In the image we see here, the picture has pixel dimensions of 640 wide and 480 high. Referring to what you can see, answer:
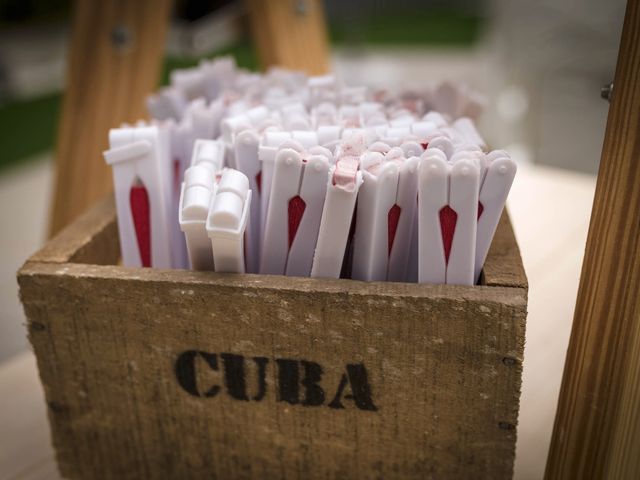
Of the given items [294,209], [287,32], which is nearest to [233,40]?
[287,32]

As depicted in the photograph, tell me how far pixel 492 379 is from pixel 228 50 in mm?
3350

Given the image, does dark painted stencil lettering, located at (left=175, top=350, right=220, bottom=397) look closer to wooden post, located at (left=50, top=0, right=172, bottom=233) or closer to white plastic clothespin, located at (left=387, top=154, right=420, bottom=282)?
white plastic clothespin, located at (left=387, top=154, right=420, bottom=282)

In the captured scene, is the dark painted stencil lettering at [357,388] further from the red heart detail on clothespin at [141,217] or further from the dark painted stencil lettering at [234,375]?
the red heart detail on clothespin at [141,217]

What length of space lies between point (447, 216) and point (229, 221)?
167mm

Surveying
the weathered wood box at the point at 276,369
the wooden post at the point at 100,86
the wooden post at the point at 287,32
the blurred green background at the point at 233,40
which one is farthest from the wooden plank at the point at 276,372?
the blurred green background at the point at 233,40

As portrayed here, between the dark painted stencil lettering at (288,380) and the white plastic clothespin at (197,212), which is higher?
the white plastic clothespin at (197,212)

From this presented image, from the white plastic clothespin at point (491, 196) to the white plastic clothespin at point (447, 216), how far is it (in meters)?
0.02

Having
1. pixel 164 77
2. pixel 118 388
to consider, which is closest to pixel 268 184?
pixel 118 388

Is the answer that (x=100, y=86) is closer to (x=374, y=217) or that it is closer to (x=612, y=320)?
(x=374, y=217)

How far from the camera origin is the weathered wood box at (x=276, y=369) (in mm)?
531

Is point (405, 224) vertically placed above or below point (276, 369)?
above

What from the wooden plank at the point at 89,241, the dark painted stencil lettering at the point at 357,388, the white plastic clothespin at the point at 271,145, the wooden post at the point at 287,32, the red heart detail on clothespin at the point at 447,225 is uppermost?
the wooden post at the point at 287,32

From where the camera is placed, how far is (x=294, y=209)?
579 mm

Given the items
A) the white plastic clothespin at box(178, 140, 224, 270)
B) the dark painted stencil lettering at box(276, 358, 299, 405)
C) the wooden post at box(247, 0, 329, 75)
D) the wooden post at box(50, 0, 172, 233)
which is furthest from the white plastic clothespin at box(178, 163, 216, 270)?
the wooden post at box(247, 0, 329, 75)
